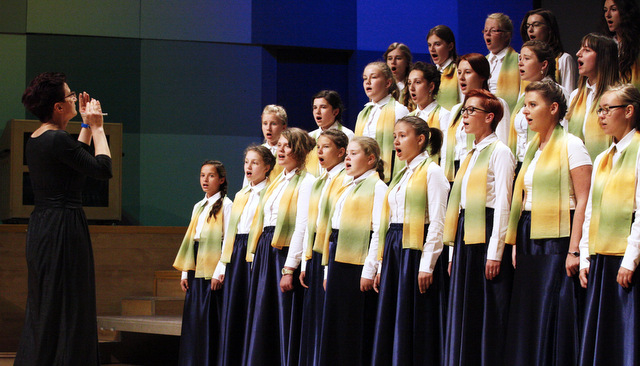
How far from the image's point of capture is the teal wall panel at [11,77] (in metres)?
6.30

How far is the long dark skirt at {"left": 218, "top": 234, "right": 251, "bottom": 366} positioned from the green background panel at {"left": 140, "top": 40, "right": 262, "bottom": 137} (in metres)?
2.76

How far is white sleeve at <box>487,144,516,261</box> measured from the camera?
2.74m

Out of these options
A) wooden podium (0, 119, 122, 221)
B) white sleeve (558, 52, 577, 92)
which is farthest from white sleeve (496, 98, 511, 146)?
wooden podium (0, 119, 122, 221)

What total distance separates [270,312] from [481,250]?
1257 mm

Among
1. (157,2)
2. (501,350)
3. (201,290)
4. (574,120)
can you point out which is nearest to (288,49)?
(157,2)

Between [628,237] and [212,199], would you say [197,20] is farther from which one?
[628,237]

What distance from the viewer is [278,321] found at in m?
3.73

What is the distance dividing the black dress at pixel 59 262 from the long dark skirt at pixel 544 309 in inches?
53.3

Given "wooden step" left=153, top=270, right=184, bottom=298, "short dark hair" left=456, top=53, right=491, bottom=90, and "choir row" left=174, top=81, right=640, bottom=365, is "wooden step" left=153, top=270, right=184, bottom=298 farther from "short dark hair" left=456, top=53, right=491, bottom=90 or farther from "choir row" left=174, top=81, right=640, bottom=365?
"short dark hair" left=456, top=53, right=491, bottom=90

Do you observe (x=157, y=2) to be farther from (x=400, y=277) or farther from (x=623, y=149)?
(x=623, y=149)

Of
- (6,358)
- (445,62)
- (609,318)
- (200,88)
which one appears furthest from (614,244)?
(200,88)

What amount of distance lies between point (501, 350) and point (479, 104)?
0.88m

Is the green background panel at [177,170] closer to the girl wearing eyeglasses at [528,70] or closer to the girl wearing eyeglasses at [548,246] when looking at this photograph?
the girl wearing eyeglasses at [528,70]

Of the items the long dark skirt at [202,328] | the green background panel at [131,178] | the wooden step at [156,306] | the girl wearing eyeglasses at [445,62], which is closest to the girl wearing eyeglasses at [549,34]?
the girl wearing eyeglasses at [445,62]
